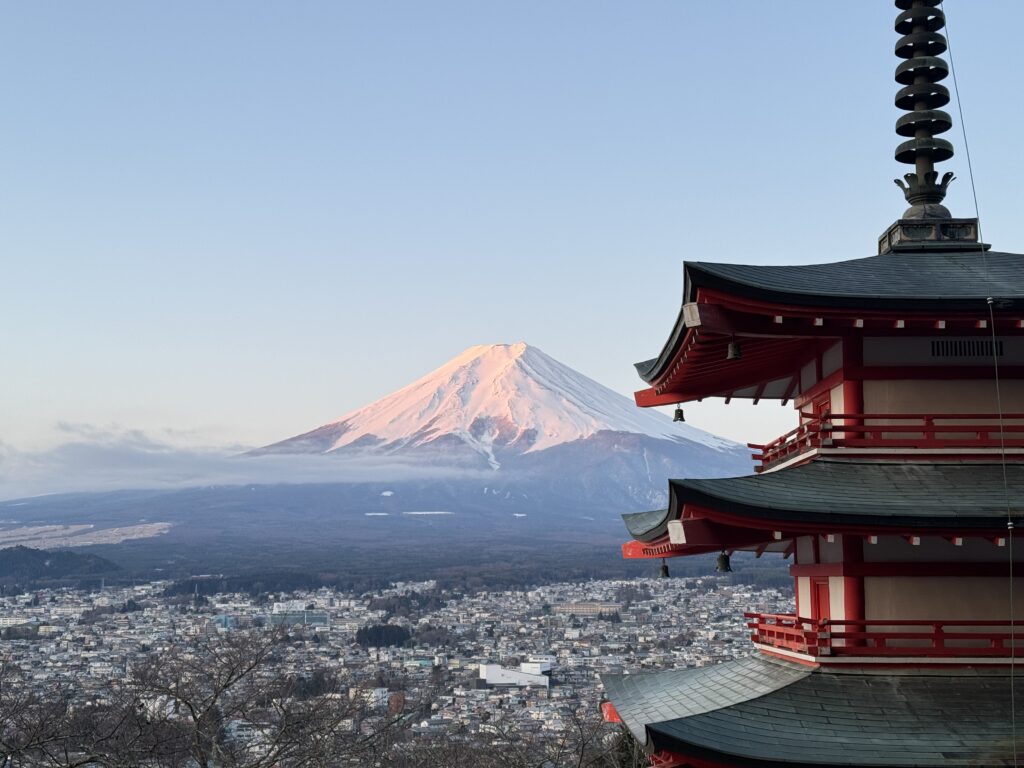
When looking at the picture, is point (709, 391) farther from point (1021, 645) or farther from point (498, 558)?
point (498, 558)

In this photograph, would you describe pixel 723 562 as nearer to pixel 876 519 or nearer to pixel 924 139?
pixel 876 519

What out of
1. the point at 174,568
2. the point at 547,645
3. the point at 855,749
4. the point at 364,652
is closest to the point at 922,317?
the point at 855,749

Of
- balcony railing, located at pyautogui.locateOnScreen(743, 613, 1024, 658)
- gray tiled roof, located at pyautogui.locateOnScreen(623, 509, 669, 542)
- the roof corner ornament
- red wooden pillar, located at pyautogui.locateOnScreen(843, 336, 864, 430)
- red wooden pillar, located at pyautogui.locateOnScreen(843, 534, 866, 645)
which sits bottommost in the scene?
balcony railing, located at pyautogui.locateOnScreen(743, 613, 1024, 658)

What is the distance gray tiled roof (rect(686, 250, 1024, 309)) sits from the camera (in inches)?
469

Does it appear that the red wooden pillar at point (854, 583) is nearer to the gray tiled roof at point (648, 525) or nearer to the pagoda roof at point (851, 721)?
the pagoda roof at point (851, 721)

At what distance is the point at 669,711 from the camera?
42.4ft

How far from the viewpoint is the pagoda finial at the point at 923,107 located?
46.9ft

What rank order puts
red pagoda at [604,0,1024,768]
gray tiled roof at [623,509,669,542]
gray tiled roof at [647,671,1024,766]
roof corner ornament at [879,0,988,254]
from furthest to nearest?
roof corner ornament at [879,0,988,254], gray tiled roof at [623,509,669,542], red pagoda at [604,0,1024,768], gray tiled roof at [647,671,1024,766]

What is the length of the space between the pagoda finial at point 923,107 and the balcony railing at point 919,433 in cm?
280

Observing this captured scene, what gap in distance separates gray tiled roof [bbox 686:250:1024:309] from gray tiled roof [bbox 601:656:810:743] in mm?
3294

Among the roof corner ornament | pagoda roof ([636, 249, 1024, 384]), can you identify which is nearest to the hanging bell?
pagoda roof ([636, 249, 1024, 384])

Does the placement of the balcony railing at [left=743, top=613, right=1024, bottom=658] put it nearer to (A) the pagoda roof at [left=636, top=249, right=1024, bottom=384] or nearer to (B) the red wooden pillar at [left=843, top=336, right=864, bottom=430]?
(B) the red wooden pillar at [left=843, top=336, right=864, bottom=430]

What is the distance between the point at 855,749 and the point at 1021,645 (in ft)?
7.04

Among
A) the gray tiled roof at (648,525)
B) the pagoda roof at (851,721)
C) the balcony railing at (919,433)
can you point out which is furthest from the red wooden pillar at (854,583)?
the gray tiled roof at (648,525)
